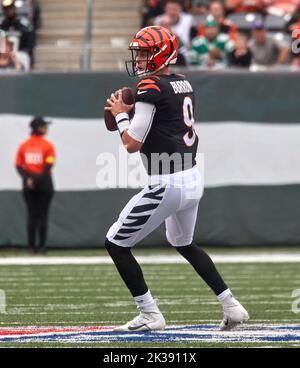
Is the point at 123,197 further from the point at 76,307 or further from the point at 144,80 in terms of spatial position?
the point at 144,80

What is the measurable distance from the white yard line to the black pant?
0.51 meters

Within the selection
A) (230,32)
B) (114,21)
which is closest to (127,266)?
(230,32)

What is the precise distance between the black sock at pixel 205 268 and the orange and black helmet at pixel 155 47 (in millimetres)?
1200

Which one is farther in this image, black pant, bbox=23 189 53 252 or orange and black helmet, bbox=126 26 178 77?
black pant, bbox=23 189 53 252

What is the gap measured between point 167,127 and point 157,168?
271 mm

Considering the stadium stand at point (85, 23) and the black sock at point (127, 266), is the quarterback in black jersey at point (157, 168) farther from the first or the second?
the stadium stand at point (85, 23)

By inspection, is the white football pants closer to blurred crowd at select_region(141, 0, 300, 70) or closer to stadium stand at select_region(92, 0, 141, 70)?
blurred crowd at select_region(141, 0, 300, 70)

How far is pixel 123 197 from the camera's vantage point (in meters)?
15.1

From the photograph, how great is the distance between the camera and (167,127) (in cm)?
717

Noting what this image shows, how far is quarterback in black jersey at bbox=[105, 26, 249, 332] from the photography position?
279 inches

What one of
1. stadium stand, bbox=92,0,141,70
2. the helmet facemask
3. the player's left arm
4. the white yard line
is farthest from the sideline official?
the player's left arm

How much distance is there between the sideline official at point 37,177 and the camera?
14562 millimetres

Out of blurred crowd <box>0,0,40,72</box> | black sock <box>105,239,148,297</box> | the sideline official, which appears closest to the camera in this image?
black sock <box>105,239,148,297</box>

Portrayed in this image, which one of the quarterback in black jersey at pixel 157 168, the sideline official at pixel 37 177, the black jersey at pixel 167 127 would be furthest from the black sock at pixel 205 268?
the sideline official at pixel 37 177
